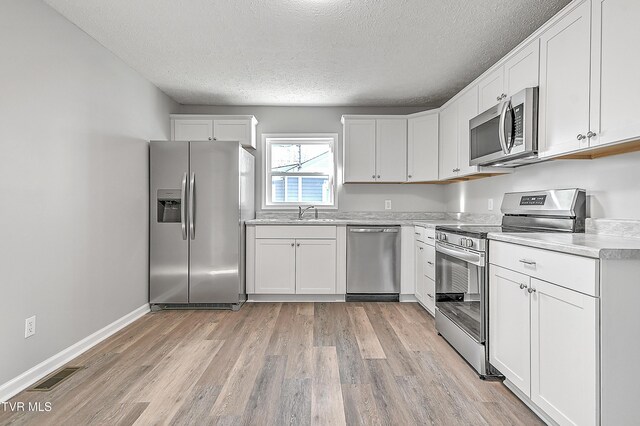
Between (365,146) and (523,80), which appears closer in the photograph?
(523,80)

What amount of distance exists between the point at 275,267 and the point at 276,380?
1956 millimetres

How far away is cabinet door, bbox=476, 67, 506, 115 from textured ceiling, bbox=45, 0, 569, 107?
0.29 metres

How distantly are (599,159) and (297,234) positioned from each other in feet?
9.29

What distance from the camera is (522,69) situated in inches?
97.8

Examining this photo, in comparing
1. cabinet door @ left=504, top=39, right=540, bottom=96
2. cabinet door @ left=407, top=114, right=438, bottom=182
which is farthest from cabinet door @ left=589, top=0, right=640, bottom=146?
cabinet door @ left=407, top=114, right=438, bottom=182

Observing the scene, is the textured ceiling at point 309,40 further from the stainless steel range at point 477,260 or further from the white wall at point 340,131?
the stainless steel range at point 477,260

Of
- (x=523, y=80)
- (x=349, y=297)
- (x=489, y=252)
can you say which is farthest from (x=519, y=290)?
(x=349, y=297)

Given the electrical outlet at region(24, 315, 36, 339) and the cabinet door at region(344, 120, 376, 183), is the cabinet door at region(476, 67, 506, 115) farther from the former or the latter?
the electrical outlet at region(24, 315, 36, 339)

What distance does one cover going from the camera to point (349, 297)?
13.9 ft

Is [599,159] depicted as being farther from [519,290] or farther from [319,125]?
[319,125]

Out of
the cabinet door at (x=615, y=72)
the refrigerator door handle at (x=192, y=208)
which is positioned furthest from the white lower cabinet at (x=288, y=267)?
the cabinet door at (x=615, y=72)

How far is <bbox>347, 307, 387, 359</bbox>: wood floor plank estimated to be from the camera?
2701mm

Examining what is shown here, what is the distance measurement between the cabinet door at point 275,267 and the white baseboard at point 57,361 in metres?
1.36

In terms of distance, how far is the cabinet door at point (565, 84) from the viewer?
192 cm
